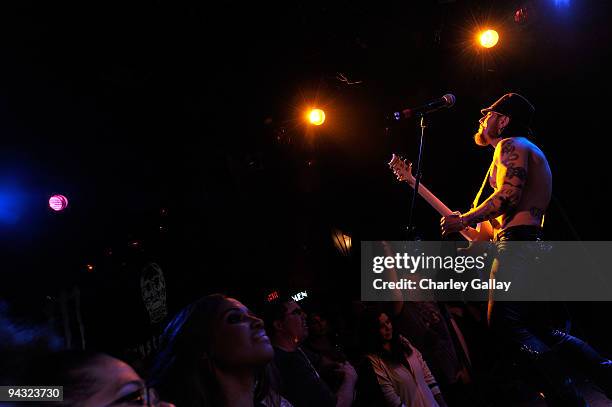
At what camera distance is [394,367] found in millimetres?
3988

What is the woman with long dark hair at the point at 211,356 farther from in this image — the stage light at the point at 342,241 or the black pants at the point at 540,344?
the stage light at the point at 342,241

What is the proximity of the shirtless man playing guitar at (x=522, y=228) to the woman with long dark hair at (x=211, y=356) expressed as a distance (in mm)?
1670

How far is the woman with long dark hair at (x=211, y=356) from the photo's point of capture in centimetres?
188

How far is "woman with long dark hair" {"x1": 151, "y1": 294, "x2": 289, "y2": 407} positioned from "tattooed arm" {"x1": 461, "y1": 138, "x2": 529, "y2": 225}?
1.81 m

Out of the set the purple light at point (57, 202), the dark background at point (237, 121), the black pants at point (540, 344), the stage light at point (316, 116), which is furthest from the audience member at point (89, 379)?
the stage light at point (316, 116)

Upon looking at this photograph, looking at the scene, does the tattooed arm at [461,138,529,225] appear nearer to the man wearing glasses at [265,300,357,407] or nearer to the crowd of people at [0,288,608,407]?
the crowd of people at [0,288,608,407]

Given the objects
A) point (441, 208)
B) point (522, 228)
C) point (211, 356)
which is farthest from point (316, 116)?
point (211, 356)

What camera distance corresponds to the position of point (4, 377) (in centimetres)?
111

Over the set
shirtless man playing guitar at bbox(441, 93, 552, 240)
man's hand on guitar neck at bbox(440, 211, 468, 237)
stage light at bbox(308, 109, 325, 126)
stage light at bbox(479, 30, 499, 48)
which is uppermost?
stage light at bbox(479, 30, 499, 48)

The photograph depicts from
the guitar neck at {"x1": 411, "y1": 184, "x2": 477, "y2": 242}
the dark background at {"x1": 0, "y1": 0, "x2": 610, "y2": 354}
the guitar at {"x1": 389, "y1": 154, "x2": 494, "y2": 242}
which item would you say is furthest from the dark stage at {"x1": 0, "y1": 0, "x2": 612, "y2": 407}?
the guitar neck at {"x1": 411, "y1": 184, "x2": 477, "y2": 242}

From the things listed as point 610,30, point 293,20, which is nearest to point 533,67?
point 610,30

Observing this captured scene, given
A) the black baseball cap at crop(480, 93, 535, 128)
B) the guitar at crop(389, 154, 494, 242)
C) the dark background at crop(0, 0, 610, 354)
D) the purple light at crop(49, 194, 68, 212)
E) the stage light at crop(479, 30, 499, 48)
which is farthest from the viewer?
the stage light at crop(479, 30, 499, 48)

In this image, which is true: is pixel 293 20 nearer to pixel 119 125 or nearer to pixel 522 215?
pixel 119 125

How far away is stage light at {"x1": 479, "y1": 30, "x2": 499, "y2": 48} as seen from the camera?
623cm
